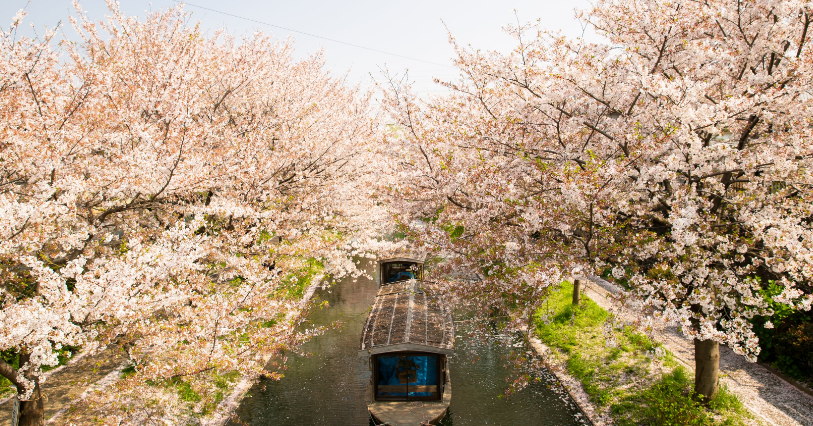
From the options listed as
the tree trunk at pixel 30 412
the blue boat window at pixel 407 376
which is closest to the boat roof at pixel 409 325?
the blue boat window at pixel 407 376

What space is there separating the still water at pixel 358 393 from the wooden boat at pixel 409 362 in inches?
39.8

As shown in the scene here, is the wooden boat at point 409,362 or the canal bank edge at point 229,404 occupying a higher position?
the wooden boat at point 409,362

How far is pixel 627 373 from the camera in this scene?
1183cm

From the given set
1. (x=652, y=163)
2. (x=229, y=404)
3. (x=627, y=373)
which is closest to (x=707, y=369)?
(x=627, y=373)

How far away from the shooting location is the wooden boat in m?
9.99

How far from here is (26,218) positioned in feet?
19.5

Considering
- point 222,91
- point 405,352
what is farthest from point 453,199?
point 222,91

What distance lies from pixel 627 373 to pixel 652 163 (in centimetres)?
629

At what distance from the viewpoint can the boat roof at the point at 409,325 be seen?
10.1 meters

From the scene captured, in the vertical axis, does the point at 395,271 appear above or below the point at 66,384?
above

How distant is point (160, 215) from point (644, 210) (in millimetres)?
10823

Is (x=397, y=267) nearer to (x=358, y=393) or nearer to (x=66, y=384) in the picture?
(x=358, y=393)

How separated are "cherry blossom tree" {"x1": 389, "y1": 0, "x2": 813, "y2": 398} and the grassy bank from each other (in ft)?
2.40

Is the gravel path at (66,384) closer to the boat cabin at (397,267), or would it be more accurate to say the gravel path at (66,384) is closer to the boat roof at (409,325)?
the boat roof at (409,325)
